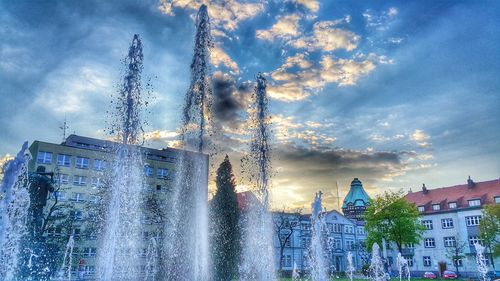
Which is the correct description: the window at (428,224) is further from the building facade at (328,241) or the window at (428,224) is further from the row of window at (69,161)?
the row of window at (69,161)

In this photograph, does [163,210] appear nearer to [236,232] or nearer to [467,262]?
[236,232]

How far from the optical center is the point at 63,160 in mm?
62562

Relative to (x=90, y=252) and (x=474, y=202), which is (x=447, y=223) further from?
(x=90, y=252)

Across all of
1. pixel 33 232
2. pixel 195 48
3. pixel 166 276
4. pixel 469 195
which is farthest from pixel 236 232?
pixel 469 195

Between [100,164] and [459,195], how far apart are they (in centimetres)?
6071

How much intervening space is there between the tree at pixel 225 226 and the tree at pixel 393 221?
2339 centimetres

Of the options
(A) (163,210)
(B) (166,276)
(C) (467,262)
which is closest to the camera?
(B) (166,276)

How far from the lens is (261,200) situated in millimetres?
29078

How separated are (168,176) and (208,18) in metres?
49.9

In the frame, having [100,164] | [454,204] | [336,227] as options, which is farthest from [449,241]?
[100,164]

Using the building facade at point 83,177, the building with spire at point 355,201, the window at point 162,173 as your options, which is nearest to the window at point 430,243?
the building with spire at point 355,201

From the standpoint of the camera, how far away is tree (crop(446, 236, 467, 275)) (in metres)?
54.9

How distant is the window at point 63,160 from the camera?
6219 cm

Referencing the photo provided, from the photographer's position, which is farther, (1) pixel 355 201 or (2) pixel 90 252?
(1) pixel 355 201
